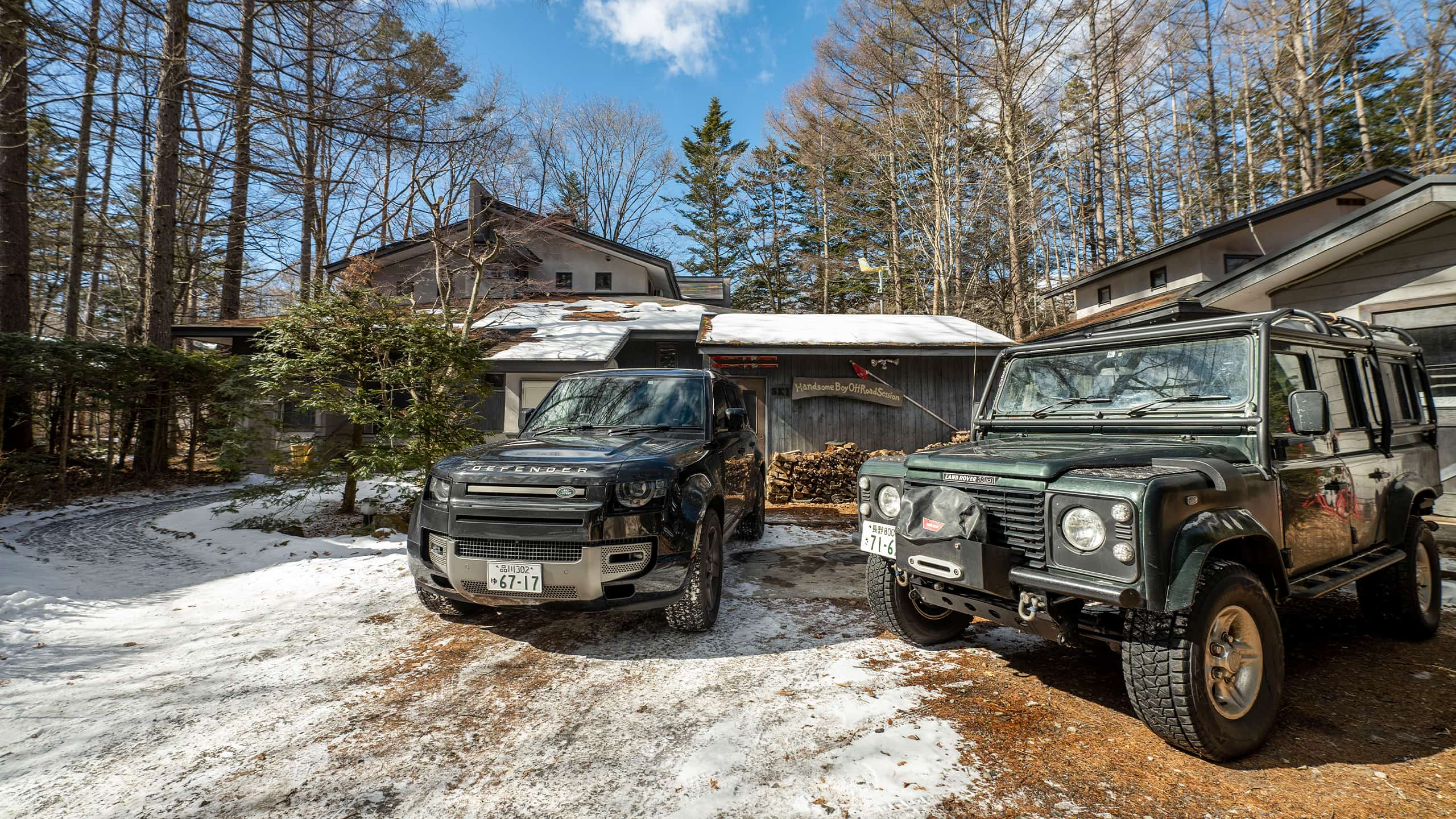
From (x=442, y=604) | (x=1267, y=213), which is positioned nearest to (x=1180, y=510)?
(x=442, y=604)

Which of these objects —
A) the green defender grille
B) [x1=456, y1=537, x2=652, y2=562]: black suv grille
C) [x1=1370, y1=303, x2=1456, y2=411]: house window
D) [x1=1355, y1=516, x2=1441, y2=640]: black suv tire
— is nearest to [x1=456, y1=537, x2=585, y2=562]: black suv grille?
[x1=456, y1=537, x2=652, y2=562]: black suv grille

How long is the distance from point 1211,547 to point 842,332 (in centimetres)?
996

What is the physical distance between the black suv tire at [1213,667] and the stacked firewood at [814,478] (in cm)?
775

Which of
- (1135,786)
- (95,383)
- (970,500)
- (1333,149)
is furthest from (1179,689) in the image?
(1333,149)

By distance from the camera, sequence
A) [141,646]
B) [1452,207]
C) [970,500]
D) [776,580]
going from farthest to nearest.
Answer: [1452,207], [776,580], [141,646], [970,500]

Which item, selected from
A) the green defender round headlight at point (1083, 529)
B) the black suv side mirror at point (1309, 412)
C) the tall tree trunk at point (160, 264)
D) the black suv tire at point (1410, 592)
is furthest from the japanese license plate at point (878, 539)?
the tall tree trunk at point (160, 264)

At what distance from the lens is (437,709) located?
2.99 m

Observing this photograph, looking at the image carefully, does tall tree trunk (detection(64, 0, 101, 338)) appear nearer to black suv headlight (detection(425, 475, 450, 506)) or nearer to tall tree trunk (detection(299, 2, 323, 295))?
tall tree trunk (detection(299, 2, 323, 295))

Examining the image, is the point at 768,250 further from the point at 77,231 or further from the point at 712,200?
the point at 77,231

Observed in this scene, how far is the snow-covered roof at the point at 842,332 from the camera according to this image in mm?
10867

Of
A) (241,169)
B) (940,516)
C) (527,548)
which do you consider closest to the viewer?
(940,516)

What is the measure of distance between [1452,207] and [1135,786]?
9.11 metres

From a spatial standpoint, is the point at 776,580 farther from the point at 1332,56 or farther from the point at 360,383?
the point at 1332,56

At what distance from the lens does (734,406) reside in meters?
6.16
